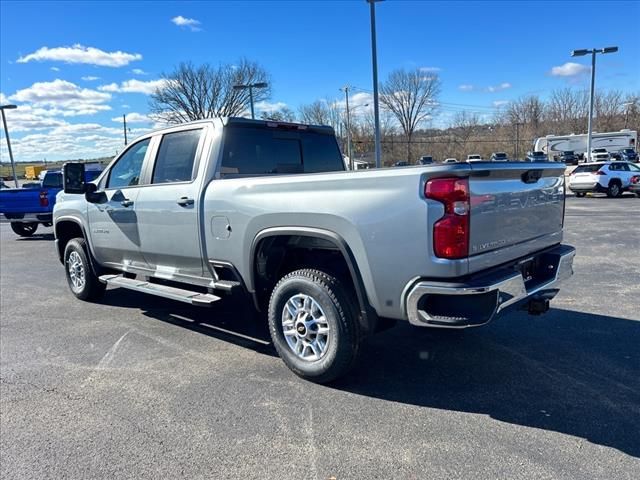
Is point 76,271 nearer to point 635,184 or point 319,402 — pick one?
point 319,402

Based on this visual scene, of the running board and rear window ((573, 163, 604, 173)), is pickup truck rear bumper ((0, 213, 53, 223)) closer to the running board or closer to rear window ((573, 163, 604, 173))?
the running board

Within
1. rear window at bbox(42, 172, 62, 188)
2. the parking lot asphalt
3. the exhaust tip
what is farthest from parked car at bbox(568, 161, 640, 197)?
rear window at bbox(42, 172, 62, 188)

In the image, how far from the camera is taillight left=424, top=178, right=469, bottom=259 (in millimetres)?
2957

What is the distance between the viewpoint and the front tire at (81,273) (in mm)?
6227

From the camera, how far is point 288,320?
3.91 metres

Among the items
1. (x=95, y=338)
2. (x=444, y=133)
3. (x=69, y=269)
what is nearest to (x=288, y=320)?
(x=95, y=338)

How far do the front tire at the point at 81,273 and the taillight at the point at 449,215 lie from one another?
484cm

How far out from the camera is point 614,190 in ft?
71.6

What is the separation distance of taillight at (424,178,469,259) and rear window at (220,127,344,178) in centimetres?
216

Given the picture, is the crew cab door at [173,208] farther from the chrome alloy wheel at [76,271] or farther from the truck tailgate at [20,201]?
the truck tailgate at [20,201]

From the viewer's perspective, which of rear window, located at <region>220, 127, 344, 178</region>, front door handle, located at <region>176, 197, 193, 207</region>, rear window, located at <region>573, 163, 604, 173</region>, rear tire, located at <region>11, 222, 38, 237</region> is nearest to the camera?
front door handle, located at <region>176, 197, 193, 207</region>

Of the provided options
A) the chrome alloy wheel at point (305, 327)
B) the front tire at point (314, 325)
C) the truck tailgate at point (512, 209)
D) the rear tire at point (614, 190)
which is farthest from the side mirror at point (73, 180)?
the rear tire at point (614, 190)

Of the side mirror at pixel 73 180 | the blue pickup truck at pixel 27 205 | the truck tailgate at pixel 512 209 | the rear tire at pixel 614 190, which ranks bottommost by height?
the rear tire at pixel 614 190

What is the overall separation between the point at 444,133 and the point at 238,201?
242 feet
